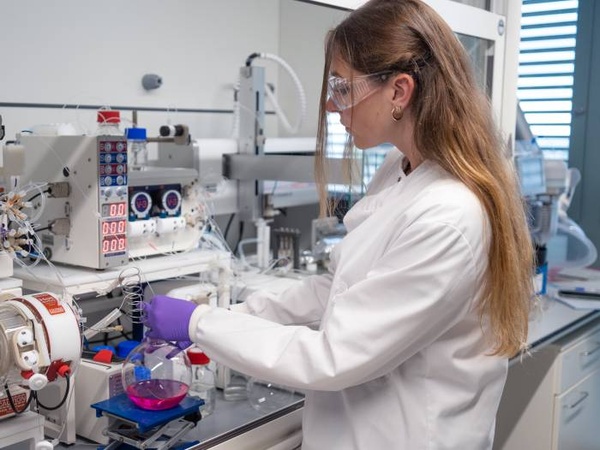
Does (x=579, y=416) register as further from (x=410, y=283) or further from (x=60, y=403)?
(x=60, y=403)

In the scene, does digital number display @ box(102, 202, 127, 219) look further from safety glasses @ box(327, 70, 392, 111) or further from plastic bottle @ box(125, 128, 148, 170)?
safety glasses @ box(327, 70, 392, 111)

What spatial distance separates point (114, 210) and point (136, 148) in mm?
480

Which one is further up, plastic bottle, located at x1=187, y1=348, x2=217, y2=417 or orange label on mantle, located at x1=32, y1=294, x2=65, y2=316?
orange label on mantle, located at x1=32, y1=294, x2=65, y2=316

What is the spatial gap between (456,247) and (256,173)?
1.27 metres

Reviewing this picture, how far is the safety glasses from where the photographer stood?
1.28 meters

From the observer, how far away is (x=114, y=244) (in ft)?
5.10

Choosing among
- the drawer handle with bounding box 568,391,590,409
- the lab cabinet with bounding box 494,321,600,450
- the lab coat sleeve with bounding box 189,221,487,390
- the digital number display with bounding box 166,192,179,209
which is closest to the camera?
the lab coat sleeve with bounding box 189,221,487,390

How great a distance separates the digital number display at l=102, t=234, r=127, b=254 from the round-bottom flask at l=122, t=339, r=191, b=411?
0.69 feet

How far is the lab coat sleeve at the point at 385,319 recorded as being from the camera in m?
1.16

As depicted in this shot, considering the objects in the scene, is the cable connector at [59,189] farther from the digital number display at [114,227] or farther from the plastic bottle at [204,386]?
the plastic bottle at [204,386]

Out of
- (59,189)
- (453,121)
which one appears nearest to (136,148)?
(59,189)

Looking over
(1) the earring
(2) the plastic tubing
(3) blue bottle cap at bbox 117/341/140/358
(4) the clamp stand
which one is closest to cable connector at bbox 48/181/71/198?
(3) blue bottle cap at bbox 117/341/140/358

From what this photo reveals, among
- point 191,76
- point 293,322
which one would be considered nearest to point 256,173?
point 191,76

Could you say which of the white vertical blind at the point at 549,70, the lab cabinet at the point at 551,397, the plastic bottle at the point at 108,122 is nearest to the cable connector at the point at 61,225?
the plastic bottle at the point at 108,122
